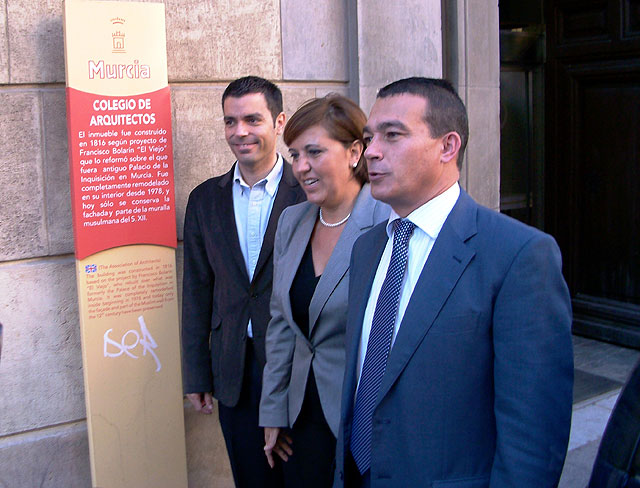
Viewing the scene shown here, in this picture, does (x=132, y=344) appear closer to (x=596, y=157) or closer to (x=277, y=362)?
(x=277, y=362)

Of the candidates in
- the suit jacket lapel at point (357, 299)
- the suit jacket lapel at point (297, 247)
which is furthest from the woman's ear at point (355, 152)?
the suit jacket lapel at point (357, 299)

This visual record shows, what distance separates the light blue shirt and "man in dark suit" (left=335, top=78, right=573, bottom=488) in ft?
4.03

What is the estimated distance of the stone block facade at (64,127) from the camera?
3.61 m

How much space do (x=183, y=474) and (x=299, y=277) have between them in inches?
61.9

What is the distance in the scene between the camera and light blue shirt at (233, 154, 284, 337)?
135 inches

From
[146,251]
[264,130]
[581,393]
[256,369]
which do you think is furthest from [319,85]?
[581,393]

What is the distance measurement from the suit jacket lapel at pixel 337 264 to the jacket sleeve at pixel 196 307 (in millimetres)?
A: 874

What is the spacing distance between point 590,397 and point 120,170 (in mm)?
3703

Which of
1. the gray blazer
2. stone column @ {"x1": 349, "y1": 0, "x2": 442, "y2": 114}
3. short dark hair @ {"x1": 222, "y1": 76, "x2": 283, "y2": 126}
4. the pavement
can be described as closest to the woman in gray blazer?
the gray blazer

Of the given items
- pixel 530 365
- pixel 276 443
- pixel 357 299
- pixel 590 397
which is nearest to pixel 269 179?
pixel 276 443

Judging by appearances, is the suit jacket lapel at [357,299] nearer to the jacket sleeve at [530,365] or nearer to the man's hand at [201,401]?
the jacket sleeve at [530,365]

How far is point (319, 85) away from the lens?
15.0ft

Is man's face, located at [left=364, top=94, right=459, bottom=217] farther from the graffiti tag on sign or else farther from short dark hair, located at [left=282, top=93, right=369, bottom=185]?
the graffiti tag on sign

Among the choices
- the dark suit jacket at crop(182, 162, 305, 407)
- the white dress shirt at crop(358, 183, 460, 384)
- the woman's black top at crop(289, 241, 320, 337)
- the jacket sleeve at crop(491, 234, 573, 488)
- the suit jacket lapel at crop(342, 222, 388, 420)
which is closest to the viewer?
the jacket sleeve at crop(491, 234, 573, 488)
